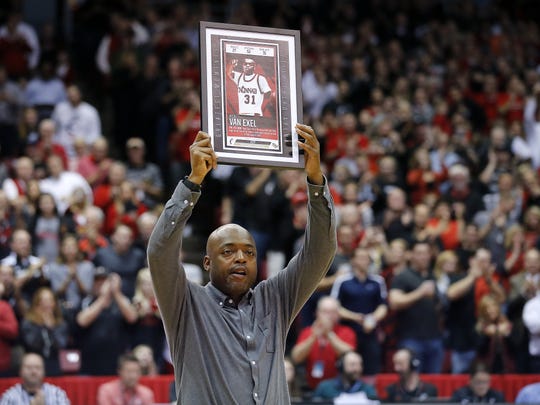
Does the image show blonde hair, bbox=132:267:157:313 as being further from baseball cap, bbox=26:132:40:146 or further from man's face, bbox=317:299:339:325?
baseball cap, bbox=26:132:40:146

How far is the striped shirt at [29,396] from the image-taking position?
919 centimetres

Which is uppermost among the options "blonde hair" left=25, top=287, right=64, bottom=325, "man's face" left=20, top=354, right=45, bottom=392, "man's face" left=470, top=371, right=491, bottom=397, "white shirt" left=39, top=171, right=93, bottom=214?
"white shirt" left=39, top=171, right=93, bottom=214

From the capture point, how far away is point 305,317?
11.1 m

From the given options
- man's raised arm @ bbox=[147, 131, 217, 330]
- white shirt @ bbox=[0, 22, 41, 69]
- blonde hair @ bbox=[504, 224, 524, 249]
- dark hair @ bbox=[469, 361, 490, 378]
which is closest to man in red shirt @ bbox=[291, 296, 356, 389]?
dark hair @ bbox=[469, 361, 490, 378]

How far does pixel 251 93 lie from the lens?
5.28m

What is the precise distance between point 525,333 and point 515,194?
105 inches

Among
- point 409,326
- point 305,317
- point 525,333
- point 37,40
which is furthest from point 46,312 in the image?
point 37,40

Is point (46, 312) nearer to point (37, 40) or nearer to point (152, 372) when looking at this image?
point (152, 372)

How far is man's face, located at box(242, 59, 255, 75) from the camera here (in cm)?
532

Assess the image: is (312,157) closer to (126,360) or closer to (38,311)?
(126,360)

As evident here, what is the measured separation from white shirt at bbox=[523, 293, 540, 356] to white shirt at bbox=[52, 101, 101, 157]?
5.29 metres

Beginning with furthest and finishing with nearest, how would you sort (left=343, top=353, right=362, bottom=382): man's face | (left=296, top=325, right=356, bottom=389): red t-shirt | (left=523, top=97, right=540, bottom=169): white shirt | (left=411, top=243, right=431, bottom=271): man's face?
(left=523, top=97, right=540, bottom=169): white shirt, (left=411, top=243, right=431, bottom=271): man's face, (left=296, top=325, right=356, bottom=389): red t-shirt, (left=343, top=353, right=362, bottom=382): man's face

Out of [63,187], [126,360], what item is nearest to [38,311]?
[126,360]

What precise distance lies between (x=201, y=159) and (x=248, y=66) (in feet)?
2.17
